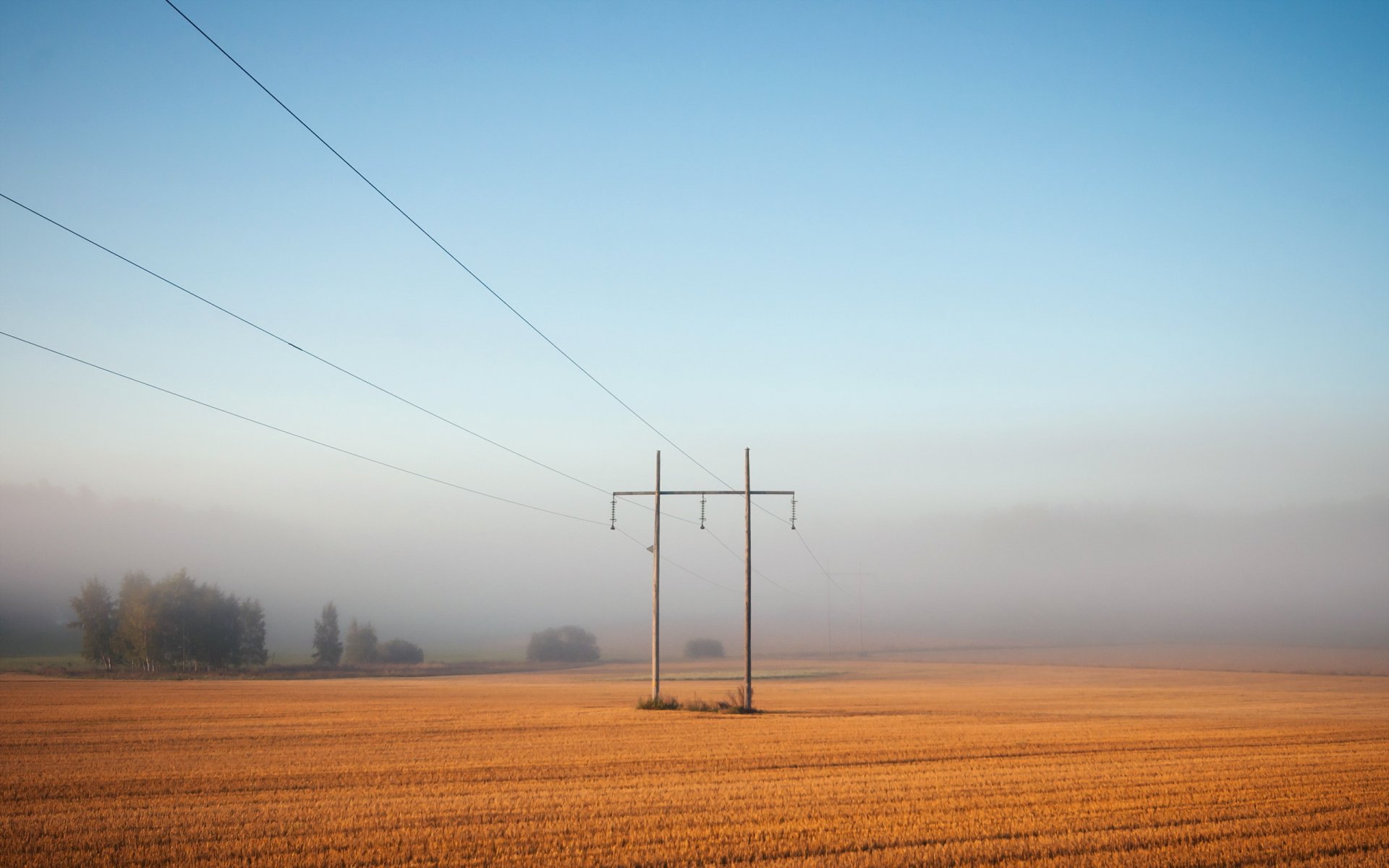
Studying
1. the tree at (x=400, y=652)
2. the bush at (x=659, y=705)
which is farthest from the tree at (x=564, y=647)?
the bush at (x=659, y=705)

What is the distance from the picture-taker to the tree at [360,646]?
162750 millimetres

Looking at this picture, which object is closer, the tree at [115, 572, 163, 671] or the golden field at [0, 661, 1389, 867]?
the golden field at [0, 661, 1389, 867]

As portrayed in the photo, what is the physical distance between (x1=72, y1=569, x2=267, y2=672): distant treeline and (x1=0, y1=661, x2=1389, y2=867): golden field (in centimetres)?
8630

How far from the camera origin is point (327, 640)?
6033 inches

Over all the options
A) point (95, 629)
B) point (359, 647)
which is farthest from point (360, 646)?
point (95, 629)

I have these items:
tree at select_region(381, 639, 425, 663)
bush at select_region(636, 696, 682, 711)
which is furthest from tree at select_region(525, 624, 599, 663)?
bush at select_region(636, 696, 682, 711)

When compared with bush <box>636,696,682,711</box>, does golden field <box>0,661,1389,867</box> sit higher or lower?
higher

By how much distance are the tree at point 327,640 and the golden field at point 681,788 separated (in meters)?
120

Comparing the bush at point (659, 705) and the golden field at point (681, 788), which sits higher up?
the golden field at point (681, 788)

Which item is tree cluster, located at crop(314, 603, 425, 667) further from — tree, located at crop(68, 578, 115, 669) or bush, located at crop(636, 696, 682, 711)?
bush, located at crop(636, 696, 682, 711)

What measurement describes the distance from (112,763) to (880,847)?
61.9 ft

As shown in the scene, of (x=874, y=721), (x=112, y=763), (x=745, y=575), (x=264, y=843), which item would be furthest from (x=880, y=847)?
(x=745, y=575)

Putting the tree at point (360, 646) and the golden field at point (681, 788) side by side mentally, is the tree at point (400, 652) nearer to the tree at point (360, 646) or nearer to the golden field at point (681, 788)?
the tree at point (360, 646)

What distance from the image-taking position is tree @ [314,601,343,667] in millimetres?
152625
